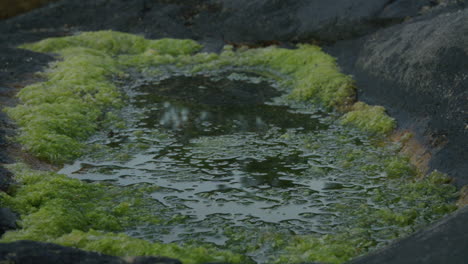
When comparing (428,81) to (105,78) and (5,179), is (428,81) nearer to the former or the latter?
(5,179)

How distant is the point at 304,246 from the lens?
4.14 m

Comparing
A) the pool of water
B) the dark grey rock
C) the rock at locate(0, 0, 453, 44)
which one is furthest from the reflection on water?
the rock at locate(0, 0, 453, 44)

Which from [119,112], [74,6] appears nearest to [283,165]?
[119,112]

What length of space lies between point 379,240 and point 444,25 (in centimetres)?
432

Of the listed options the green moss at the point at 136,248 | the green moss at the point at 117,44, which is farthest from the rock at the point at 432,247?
the green moss at the point at 117,44

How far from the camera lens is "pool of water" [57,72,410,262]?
15.1ft

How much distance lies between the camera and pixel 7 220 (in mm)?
4230

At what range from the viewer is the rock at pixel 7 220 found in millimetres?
4145

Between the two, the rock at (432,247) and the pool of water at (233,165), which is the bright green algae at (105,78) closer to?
the pool of water at (233,165)

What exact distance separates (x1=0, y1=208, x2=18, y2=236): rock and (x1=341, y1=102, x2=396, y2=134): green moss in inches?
168

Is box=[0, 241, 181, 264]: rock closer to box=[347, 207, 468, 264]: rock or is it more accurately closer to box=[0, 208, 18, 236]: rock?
box=[0, 208, 18, 236]: rock

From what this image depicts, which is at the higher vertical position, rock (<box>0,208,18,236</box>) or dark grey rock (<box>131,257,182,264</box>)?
dark grey rock (<box>131,257,182,264</box>)

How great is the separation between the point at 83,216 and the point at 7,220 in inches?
24.9

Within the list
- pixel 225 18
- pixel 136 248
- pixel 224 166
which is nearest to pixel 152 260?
pixel 136 248
